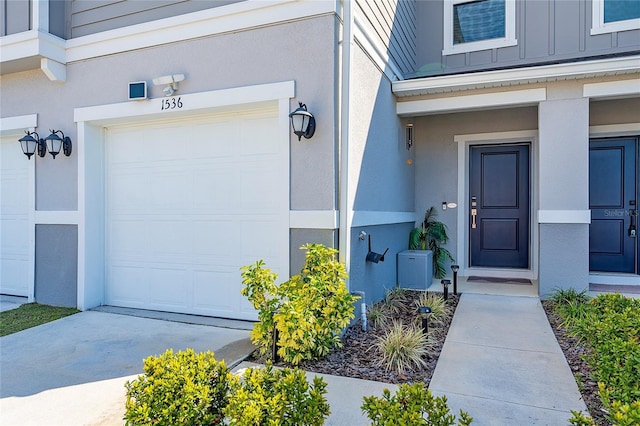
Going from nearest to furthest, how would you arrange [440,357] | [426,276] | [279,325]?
[279,325], [440,357], [426,276]

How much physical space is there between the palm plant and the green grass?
5.23 m

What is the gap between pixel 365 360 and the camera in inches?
137

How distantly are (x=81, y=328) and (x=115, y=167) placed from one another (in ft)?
7.06

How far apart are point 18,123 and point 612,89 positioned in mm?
8095

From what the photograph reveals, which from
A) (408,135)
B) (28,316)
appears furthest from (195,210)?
(408,135)

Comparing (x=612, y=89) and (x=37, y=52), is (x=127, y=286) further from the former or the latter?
(x=612, y=89)

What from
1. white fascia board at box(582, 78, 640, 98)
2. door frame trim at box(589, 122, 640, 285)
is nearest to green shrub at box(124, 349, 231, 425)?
white fascia board at box(582, 78, 640, 98)

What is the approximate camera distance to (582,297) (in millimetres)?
4957

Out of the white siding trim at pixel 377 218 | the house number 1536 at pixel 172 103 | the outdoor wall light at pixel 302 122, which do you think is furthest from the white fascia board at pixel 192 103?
the white siding trim at pixel 377 218

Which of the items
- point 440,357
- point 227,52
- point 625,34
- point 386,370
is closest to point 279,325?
point 386,370

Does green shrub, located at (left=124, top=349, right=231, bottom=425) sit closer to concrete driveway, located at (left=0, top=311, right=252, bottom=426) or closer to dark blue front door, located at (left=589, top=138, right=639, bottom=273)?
concrete driveway, located at (left=0, top=311, right=252, bottom=426)

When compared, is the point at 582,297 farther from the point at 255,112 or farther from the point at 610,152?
the point at 255,112

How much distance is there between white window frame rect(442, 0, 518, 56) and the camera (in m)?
6.71

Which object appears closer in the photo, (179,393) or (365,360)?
(179,393)
